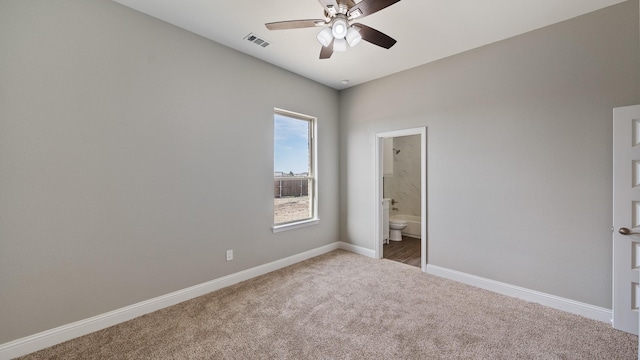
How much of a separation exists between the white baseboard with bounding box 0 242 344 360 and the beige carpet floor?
0.06 meters

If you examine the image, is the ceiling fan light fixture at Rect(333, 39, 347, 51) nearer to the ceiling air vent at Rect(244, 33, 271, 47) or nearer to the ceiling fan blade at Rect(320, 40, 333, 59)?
the ceiling fan blade at Rect(320, 40, 333, 59)

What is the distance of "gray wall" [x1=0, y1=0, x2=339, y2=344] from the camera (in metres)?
1.88

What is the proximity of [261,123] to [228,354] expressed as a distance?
257cm

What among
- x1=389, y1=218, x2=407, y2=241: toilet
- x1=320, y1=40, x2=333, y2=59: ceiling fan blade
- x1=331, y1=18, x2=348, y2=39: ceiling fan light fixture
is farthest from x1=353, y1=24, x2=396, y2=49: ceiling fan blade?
x1=389, y1=218, x2=407, y2=241: toilet

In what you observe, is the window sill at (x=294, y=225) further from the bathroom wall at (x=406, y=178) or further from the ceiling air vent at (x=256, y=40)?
the bathroom wall at (x=406, y=178)

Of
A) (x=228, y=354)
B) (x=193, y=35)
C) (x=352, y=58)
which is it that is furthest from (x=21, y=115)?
(x=352, y=58)

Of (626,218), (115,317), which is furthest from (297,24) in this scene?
(626,218)

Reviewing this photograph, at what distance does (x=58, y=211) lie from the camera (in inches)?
79.3

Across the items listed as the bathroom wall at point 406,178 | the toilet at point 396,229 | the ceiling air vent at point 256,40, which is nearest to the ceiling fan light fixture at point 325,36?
the ceiling air vent at point 256,40

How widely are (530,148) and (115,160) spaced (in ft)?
→ 13.6

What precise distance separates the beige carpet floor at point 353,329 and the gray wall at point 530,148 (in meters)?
0.48

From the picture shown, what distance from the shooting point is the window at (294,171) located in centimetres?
368

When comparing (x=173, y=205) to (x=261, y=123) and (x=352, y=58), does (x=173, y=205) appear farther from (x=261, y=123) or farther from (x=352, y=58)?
(x=352, y=58)

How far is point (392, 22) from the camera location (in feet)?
8.18
